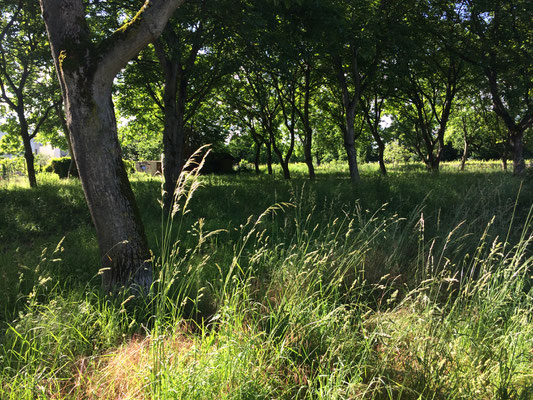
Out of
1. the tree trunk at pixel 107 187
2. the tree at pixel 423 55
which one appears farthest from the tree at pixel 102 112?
the tree at pixel 423 55

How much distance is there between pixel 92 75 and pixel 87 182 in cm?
119

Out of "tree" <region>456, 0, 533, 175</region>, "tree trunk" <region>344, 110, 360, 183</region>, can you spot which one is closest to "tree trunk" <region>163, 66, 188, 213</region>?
"tree trunk" <region>344, 110, 360, 183</region>

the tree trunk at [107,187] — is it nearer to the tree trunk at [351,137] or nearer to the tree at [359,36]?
the tree at [359,36]

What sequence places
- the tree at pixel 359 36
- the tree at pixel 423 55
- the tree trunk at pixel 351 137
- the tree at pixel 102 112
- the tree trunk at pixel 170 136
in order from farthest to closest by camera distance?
the tree trunk at pixel 351 137
the tree at pixel 423 55
the tree at pixel 359 36
the tree trunk at pixel 170 136
the tree at pixel 102 112

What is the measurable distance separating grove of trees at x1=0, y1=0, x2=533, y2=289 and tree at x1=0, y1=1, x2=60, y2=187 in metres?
0.05

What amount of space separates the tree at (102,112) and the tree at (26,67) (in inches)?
270

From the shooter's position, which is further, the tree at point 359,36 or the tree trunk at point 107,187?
the tree at point 359,36

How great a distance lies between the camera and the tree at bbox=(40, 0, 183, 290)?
141 inches

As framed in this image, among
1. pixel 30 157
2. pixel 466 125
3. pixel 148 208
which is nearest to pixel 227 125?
pixel 30 157

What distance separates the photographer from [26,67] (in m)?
11.6

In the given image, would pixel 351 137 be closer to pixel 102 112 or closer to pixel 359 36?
pixel 359 36

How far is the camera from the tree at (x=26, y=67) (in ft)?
Answer: 33.9

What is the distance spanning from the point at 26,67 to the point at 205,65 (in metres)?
6.42

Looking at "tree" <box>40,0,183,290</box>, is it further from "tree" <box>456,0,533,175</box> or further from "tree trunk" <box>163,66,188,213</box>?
"tree" <box>456,0,533,175</box>
